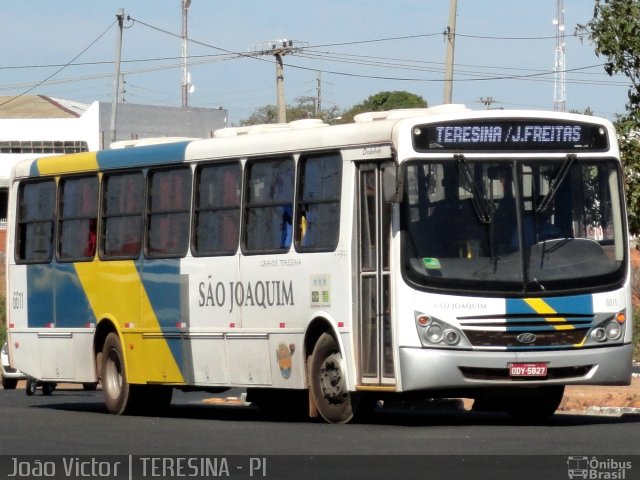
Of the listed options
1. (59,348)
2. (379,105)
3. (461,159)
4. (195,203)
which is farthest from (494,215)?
(379,105)

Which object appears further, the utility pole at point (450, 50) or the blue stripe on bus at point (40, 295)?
the utility pole at point (450, 50)

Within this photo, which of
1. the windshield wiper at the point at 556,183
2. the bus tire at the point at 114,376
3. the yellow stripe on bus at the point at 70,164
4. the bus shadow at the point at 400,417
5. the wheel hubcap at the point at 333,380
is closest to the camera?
the windshield wiper at the point at 556,183

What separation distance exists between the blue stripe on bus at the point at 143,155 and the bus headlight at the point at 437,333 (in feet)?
15.0

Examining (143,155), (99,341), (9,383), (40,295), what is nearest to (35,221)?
(40,295)

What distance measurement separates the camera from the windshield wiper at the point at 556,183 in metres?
15.5

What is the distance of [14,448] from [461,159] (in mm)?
4814

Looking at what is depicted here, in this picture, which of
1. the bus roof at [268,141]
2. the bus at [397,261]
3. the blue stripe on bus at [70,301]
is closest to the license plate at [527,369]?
the bus at [397,261]

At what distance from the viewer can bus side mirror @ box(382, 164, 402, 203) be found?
15108 mm

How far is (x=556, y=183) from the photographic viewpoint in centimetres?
1563

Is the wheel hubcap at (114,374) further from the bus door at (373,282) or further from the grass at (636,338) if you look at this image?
the grass at (636,338)

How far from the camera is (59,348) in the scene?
20.7 meters

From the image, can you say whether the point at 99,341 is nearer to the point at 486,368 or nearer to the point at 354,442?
the point at 486,368

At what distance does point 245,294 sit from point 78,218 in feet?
12.1
